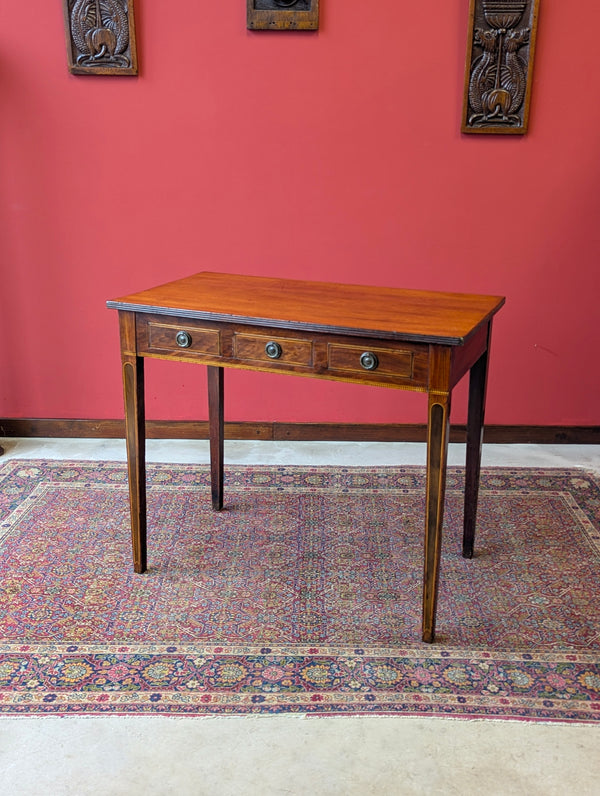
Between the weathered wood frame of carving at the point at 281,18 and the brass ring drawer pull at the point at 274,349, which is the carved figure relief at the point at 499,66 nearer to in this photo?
the weathered wood frame of carving at the point at 281,18

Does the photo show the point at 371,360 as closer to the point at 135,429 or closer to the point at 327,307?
the point at 327,307

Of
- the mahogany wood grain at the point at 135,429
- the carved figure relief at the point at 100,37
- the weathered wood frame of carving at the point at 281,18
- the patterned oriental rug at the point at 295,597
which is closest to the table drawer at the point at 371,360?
the mahogany wood grain at the point at 135,429

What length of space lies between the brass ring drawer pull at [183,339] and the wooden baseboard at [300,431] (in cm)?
148

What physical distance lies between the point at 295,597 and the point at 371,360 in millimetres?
846

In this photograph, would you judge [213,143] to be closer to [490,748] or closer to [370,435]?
[370,435]

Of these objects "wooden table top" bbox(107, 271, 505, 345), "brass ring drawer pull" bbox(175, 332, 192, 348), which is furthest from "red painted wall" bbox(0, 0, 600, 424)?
"brass ring drawer pull" bbox(175, 332, 192, 348)

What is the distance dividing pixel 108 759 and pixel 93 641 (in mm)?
465

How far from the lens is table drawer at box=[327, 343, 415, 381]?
199cm

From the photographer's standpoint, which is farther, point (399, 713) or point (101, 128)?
point (101, 128)

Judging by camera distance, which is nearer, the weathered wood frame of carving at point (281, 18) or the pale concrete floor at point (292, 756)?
the pale concrete floor at point (292, 756)

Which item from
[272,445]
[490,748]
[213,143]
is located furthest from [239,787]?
[213,143]

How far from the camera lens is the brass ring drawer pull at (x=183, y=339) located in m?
2.24

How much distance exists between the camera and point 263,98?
10.9 ft

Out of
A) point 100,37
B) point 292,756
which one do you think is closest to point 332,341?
point 292,756
